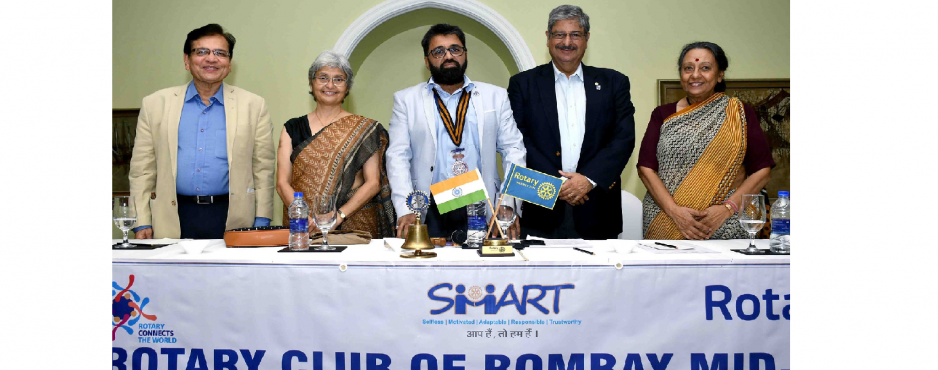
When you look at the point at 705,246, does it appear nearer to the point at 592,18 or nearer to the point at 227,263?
the point at 227,263

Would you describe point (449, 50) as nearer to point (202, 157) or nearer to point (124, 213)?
point (202, 157)

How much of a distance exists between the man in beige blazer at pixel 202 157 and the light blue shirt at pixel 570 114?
1.30 m

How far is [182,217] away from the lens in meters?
2.32

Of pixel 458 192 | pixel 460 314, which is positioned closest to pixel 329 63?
pixel 458 192

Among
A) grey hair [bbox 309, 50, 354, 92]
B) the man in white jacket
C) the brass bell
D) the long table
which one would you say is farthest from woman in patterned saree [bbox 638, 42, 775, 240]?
grey hair [bbox 309, 50, 354, 92]

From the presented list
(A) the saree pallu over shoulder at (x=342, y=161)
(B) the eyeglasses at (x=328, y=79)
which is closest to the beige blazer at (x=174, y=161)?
(A) the saree pallu over shoulder at (x=342, y=161)

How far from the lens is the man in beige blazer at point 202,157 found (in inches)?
89.7

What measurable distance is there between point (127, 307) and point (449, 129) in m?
1.32

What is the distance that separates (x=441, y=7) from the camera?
4.14 m

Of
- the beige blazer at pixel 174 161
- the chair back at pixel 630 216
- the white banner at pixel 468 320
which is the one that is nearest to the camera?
the white banner at pixel 468 320

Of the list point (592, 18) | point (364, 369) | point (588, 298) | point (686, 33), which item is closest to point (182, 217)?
point (364, 369)

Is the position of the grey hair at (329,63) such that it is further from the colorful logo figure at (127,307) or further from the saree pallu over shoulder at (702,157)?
the saree pallu over shoulder at (702,157)
